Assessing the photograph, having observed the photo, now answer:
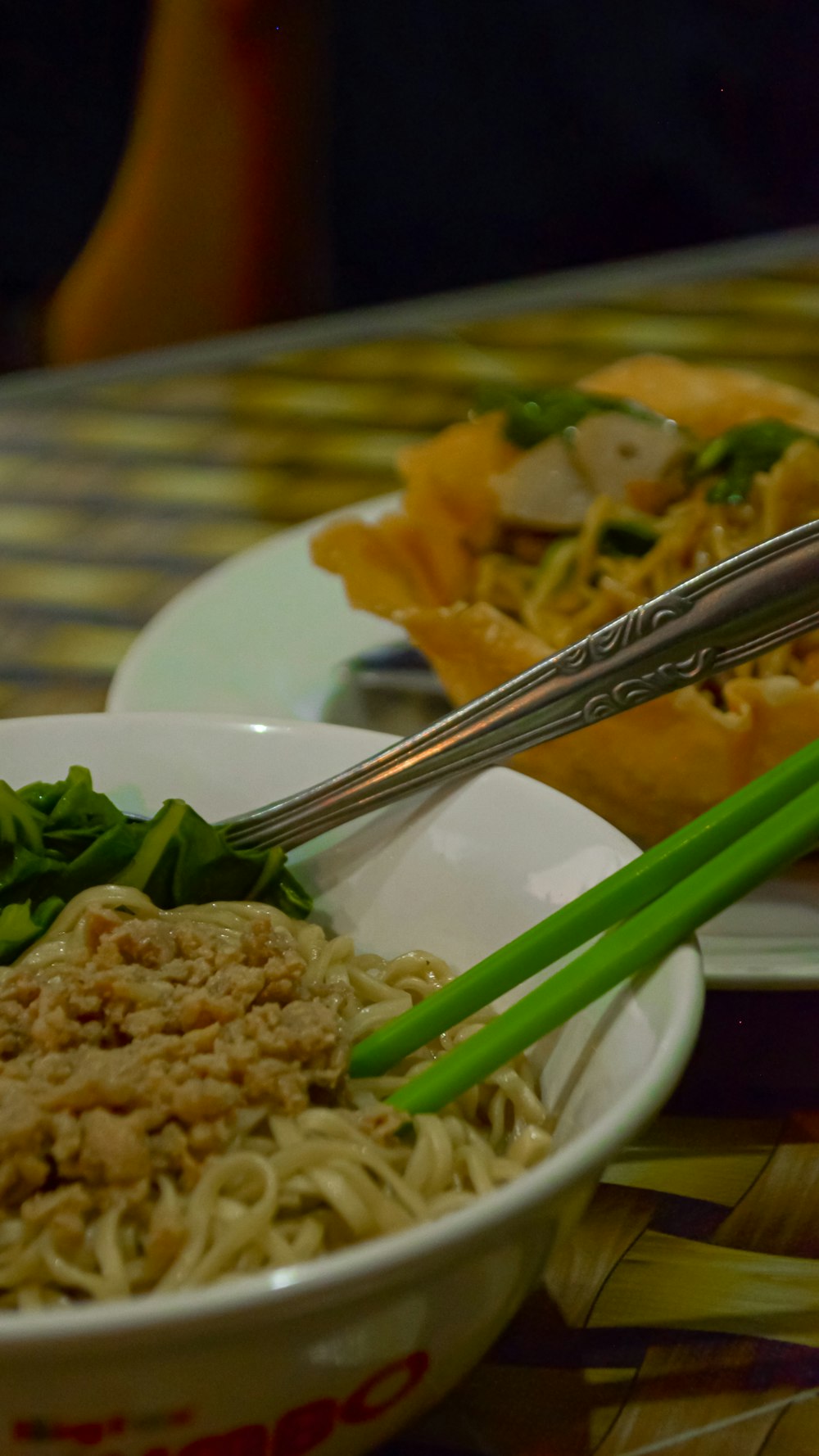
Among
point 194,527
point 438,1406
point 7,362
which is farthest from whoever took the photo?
point 7,362

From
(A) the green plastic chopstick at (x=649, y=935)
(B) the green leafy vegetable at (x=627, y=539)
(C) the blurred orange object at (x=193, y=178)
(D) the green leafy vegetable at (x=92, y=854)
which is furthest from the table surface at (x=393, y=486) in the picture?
(C) the blurred orange object at (x=193, y=178)

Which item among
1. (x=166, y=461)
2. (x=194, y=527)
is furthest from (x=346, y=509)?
(x=166, y=461)

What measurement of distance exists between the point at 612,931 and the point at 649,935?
0.06 meters

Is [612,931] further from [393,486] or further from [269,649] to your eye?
[393,486]

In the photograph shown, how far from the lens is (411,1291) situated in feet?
3.01

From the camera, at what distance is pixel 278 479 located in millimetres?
3148

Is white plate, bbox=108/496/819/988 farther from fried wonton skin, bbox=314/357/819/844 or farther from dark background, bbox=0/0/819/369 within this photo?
dark background, bbox=0/0/819/369

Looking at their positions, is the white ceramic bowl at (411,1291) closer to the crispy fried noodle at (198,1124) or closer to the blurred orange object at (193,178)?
the crispy fried noodle at (198,1124)

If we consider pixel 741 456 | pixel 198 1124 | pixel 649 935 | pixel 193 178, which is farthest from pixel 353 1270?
pixel 193 178

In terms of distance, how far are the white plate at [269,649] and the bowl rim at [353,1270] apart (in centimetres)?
70

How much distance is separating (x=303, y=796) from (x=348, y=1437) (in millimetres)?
676

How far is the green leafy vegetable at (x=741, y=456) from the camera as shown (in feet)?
7.69

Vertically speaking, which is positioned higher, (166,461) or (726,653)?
(726,653)

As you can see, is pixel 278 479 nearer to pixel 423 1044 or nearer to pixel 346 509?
pixel 346 509
